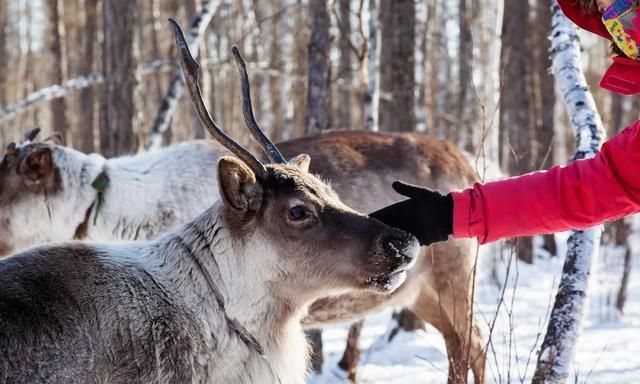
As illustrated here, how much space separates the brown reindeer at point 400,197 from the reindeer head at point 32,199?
150cm

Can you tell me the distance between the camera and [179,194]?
5.14 m

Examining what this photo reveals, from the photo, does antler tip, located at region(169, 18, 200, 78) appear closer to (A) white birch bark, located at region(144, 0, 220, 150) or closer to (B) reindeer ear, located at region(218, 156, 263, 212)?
(B) reindeer ear, located at region(218, 156, 263, 212)

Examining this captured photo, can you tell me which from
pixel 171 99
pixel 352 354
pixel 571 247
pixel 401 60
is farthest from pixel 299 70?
pixel 571 247

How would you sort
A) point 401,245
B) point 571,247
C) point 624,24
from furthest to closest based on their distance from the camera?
point 571,247, point 401,245, point 624,24

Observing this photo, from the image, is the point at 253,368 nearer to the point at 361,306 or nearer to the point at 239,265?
the point at 239,265

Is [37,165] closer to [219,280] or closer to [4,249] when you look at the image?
[4,249]

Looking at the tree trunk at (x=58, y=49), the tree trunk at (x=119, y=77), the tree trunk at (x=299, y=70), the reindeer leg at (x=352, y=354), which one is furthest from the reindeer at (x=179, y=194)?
the tree trunk at (x=299, y=70)

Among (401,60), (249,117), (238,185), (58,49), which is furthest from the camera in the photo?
(58,49)

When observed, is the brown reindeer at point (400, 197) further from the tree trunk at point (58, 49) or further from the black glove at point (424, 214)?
the tree trunk at point (58, 49)

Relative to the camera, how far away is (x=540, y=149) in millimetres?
13641

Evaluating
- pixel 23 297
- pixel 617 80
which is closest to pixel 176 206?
pixel 23 297

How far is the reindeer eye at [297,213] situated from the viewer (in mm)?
3143

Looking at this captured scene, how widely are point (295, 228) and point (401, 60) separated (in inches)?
196

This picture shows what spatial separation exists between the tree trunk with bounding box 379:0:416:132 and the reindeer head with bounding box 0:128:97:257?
3632mm
